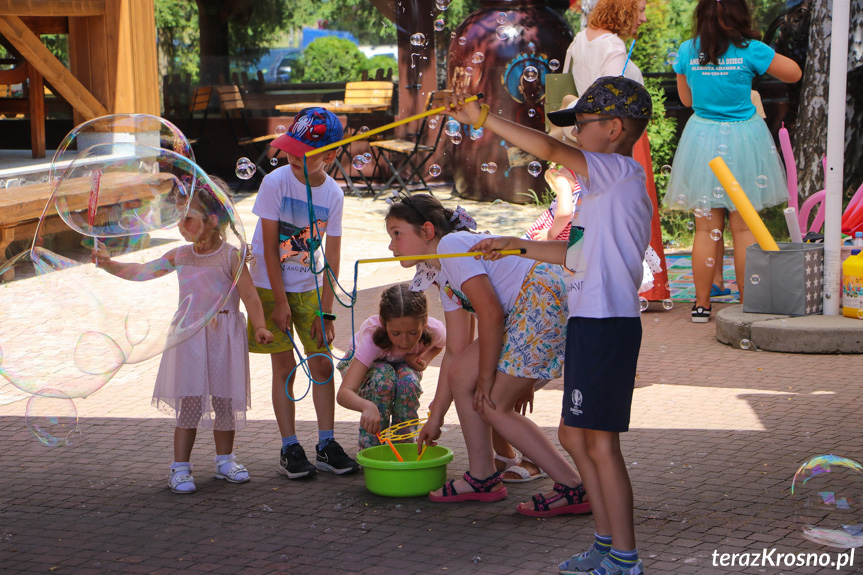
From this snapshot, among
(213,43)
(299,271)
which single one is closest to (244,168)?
(299,271)

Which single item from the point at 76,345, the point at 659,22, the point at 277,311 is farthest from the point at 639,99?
the point at 659,22

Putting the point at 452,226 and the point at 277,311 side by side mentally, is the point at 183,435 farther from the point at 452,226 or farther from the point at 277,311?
the point at 452,226

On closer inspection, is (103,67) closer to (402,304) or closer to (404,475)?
(402,304)

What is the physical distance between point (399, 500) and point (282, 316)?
0.88 metres

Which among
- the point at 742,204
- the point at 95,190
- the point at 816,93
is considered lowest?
the point at 742,204

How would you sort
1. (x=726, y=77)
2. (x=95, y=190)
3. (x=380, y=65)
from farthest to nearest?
1. (x=380, y=65)
2. (x=726, y=77)
3. (x=95, y=190)

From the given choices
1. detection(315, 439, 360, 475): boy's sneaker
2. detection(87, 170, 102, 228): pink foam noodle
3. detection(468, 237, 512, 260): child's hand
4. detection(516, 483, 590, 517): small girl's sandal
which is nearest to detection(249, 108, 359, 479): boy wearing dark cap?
detection(315, 439, 360, 475): boy's sneaker

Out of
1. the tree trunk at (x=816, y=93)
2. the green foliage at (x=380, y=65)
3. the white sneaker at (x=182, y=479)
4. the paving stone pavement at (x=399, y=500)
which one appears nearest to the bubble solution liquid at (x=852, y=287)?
the paving stone pavement at (x=399, y=500)

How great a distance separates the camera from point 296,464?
4.04 metres

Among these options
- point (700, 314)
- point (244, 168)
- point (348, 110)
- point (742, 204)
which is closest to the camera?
point (244, 168)

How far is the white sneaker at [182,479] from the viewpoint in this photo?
3.87 m

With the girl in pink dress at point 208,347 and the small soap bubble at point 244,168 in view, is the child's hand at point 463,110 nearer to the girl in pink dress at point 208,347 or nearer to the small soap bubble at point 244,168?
the girl in pink dress at point 208,347

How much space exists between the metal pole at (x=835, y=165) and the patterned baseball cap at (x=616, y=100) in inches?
127

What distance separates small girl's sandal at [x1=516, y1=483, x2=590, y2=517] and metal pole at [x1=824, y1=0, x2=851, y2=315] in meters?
3.15
